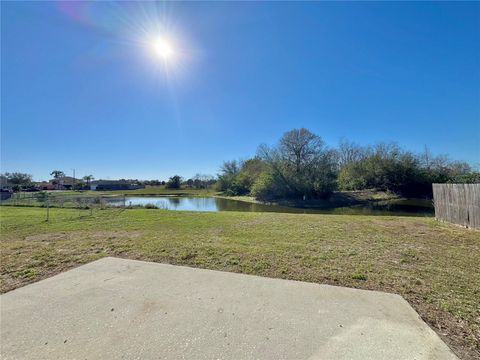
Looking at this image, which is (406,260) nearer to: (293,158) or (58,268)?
(58,268)

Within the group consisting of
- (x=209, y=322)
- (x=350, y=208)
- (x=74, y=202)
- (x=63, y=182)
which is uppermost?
(x=63, y=182)

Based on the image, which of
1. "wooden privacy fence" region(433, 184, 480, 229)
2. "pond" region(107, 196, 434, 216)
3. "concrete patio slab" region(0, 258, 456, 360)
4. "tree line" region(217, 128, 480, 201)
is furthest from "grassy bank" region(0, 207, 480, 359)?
"tree line" region(217, 128, 480, 201)

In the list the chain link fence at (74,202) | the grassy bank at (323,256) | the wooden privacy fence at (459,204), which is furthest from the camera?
the chain link fence at (74,202)

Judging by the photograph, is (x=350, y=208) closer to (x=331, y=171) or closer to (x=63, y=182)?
(x=331, y=171)

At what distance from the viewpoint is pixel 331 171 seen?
966 inches

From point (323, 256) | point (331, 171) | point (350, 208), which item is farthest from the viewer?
point (331, 171)

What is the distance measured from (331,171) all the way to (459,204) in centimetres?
1872

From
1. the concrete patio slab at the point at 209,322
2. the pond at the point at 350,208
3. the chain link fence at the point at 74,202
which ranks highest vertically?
the chain link fence at the point at 74,202

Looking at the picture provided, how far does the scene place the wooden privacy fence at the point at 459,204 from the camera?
5.76 metres

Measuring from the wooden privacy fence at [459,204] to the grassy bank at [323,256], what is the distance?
1.53ft

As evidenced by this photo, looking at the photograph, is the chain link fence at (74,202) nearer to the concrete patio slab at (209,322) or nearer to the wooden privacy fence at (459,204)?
the concrete patio slab at (209,322)

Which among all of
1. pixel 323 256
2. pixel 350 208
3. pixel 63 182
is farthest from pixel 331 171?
pixel 63 182

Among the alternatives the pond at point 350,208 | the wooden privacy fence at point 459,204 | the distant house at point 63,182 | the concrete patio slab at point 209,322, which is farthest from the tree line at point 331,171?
→ the distant house at point 63,182

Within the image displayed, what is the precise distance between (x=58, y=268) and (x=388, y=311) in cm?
438
